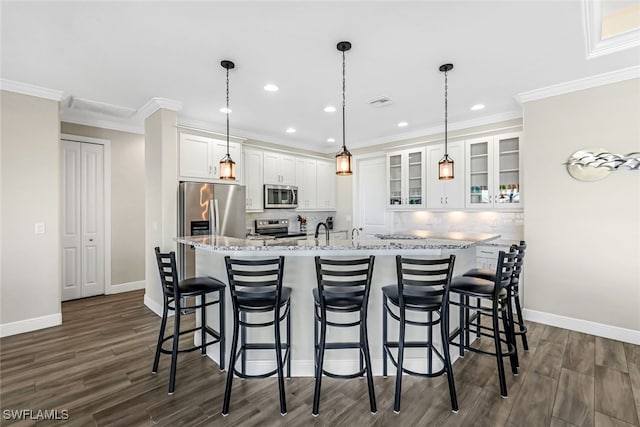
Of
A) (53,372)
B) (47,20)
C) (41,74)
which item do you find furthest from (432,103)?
(53,372)

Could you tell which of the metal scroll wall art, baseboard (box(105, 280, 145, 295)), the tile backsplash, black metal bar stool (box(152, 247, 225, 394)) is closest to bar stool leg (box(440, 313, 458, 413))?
black metal bar stool (box(152, 247, 225, 394))

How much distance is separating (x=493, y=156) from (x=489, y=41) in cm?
229

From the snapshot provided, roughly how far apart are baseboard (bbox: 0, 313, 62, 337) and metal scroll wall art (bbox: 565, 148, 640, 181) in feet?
20.8

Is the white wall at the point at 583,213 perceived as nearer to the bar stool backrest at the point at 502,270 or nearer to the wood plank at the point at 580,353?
the wood plank at the point at 580,353

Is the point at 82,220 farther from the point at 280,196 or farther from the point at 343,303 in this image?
the point at 343,303

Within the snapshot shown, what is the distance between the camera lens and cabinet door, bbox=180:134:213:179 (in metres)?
4.31

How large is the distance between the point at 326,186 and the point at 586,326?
4.72 meters

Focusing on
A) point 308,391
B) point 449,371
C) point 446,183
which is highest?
point 446,183

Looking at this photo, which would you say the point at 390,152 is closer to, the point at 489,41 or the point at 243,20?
the point at 489,41

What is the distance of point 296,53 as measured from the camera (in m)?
2.76

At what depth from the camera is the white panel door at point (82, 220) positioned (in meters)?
4.73

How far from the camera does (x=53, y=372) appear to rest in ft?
8.74

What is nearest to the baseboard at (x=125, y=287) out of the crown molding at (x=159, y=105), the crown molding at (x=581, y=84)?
Result: the crown molding at (x=159, y=105)

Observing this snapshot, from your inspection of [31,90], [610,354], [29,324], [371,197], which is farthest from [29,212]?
[610,354]
